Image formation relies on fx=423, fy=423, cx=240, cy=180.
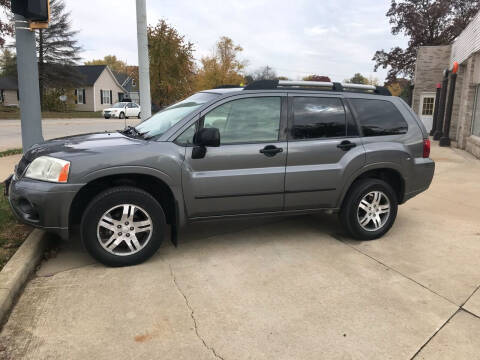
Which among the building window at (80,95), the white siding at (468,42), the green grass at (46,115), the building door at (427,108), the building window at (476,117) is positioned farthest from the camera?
the building window at (80,95)

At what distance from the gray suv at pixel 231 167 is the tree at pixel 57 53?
44750mm

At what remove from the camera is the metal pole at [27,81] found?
582cm

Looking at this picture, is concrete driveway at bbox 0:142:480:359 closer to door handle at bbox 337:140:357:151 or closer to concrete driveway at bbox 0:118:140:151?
door handle at bbox 337:140:357:151

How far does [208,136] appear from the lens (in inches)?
162

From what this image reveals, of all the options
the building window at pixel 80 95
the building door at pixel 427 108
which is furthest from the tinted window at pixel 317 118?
the building window at pixel 80 95

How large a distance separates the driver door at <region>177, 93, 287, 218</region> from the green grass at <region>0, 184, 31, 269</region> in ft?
6.04

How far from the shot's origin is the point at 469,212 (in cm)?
657

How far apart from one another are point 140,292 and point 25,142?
3.55m

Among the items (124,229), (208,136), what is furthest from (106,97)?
(208,136)

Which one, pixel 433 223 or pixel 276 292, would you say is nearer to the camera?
pixel 276 292

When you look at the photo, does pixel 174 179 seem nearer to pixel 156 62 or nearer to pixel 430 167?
pixel 430 167

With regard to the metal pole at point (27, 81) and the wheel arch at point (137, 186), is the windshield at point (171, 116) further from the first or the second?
the metal pole at point (27, 81)

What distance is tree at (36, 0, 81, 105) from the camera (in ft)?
145

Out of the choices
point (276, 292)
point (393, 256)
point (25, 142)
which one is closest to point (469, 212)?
point (393, 256)
